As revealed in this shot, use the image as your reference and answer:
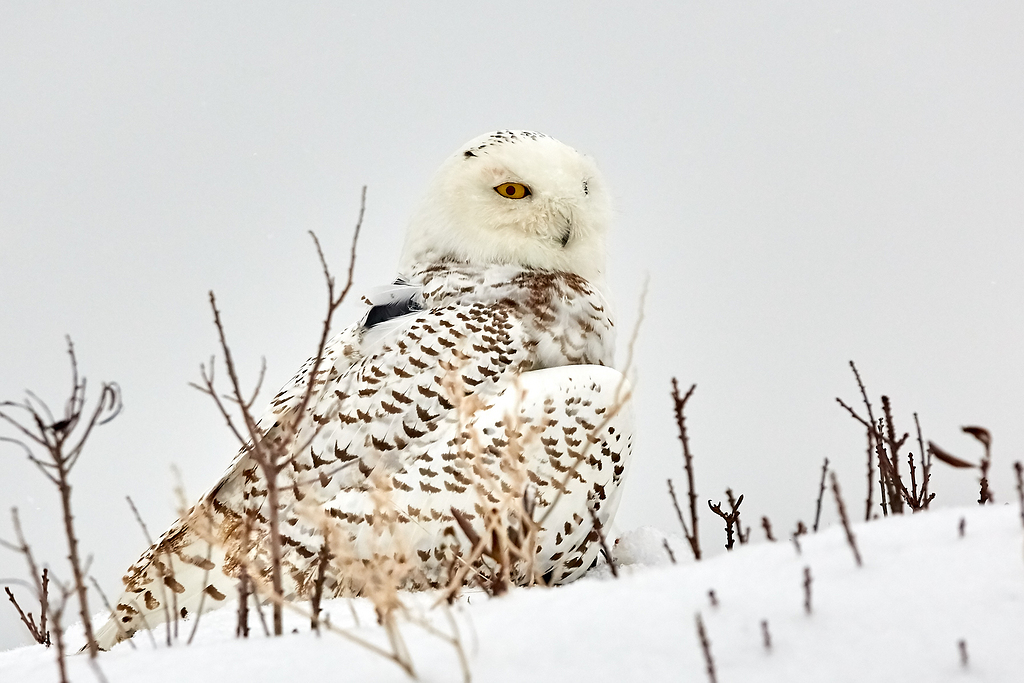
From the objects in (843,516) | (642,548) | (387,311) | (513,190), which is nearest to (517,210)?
(513,190)

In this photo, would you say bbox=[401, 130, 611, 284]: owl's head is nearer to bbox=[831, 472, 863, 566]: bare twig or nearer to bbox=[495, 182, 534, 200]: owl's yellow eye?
bbox=[495, 182, 534, 200]: owl's yellow eye

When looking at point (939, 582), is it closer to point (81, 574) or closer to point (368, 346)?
point (81, 574)

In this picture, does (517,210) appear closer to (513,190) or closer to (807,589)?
(513,190)

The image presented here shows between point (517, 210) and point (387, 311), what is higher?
point (517, 210)

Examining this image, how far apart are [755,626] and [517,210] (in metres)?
2.51

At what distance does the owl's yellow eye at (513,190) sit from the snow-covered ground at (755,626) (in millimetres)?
2254

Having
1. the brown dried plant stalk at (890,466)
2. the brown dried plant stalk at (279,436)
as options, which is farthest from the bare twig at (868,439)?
the brown dried plant stalk at (279,436)

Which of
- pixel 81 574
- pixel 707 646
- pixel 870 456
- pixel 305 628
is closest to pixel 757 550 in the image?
pixel 707 646

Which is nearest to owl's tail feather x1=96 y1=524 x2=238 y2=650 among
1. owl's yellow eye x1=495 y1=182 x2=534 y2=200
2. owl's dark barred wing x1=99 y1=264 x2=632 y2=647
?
owl's dark barred wing x1=99 y1=264 x2=632 y2=647

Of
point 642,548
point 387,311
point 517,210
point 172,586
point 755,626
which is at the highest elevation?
point 517,210

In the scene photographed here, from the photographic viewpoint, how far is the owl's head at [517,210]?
3.53 meters

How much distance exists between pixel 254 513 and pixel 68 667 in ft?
2.58

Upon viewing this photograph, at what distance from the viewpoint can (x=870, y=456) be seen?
2.38 metres

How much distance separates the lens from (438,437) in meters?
2.79
